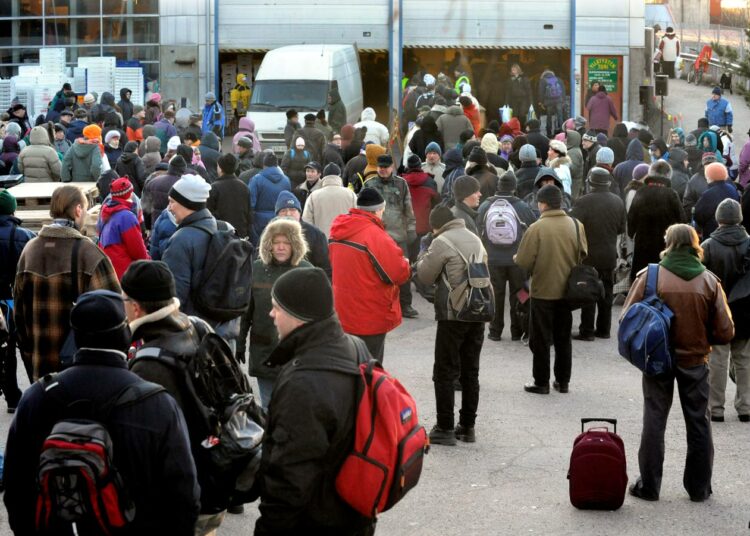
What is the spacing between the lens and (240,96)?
34750 mm

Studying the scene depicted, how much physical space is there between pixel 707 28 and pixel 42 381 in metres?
55.9

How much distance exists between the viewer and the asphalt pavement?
8.55 m

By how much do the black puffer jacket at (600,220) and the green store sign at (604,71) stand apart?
68.8 feet

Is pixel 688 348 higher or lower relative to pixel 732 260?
lower

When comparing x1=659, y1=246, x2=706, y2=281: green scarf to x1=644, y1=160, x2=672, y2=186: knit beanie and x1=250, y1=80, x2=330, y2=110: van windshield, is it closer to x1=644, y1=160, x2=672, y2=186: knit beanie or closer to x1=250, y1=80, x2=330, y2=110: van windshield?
x1=644, y1=160, x2=672, y2=186: knit beanie

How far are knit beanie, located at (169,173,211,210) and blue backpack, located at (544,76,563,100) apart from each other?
21.9 meters

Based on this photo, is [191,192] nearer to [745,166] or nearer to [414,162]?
[414,162]

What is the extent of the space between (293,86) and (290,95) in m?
0.26

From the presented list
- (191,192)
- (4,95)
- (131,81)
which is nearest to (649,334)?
(191,192)

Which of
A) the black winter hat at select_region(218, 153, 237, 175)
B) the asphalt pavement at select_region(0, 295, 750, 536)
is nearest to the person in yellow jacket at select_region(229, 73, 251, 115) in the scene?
the black winter hat at select_region(218, 153, 237, 175)

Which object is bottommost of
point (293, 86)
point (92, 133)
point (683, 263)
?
point (683, 263)

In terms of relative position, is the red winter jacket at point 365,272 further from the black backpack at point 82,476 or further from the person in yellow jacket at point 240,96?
the person in yellow jacket at point 240,96

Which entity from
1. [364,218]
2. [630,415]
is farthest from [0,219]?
[630,415]

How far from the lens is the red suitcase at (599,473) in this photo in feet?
28.5
